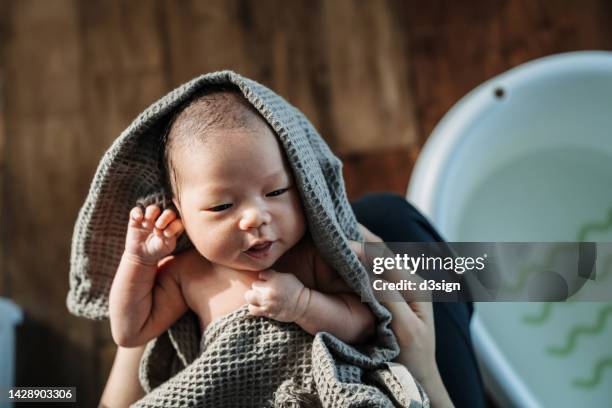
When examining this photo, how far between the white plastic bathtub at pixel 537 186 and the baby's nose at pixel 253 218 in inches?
21.8

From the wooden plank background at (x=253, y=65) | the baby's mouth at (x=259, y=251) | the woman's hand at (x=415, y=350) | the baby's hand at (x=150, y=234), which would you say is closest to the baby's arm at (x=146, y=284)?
the baby's hand at (x=150, y=234)

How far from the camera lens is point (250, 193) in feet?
2.53

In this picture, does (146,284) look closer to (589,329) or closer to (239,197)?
(239,197)

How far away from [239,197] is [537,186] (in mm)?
972

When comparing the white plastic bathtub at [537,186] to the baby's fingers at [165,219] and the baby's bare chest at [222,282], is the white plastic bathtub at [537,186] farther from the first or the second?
the baby's fingers at [165,219]

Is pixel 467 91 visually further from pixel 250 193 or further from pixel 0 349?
pixel 0 349

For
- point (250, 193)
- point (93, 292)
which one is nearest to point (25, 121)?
point (93, 292)

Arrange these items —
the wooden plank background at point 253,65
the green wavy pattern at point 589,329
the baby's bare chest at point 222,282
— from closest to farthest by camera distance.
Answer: the baby's bare chest at point 222,282 < the green wavy pattern at point 589,329 < the wooden plank background at point 253,65

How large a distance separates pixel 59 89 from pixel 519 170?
126 cm

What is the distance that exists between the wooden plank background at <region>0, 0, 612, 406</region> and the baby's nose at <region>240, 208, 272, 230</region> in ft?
2.81

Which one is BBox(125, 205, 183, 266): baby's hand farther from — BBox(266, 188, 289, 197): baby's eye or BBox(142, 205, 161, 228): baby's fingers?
BBox(266, 188, 289, 197): baby's eye

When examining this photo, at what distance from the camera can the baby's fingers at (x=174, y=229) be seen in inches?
32.3

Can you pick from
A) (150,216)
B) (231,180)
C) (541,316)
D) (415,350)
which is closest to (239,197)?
(231,180)

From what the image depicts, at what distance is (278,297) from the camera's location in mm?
802
